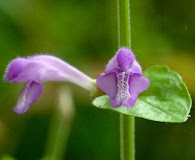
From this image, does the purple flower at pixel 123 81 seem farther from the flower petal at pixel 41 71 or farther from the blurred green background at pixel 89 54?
the blurred green background at pixel 89 54

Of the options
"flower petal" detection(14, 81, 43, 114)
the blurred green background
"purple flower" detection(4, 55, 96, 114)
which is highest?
the blurred green background

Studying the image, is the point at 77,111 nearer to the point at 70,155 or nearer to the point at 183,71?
the point at 70,155

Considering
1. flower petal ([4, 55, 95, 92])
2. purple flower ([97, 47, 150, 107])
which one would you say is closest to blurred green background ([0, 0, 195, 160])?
flower petal ([4, 55, 95, 92])

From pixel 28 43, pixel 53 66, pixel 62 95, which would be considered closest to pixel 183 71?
pixel 62 95

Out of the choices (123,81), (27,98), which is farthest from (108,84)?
(27,98)

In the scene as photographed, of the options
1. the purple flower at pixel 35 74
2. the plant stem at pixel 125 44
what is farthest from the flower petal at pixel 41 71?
the plant stem at pixel 125 44

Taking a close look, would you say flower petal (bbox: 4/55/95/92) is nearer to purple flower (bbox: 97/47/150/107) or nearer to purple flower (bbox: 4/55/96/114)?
purple flower (bbox: 4/55/96/114)
